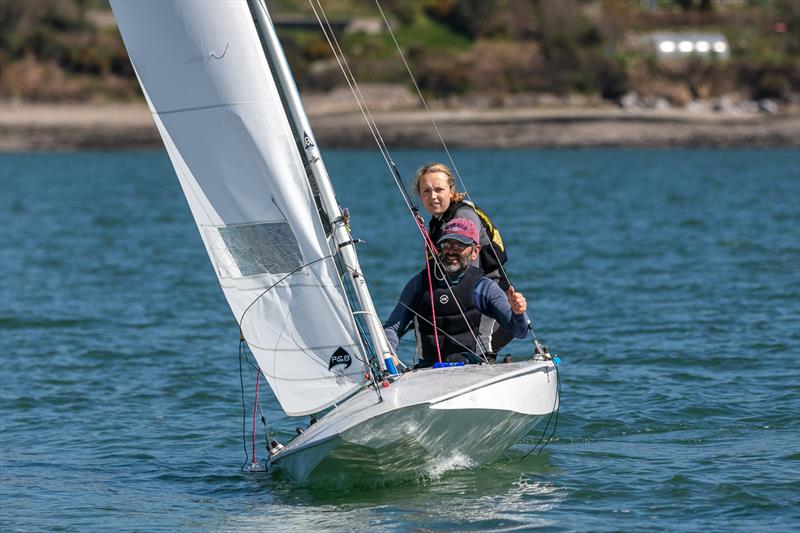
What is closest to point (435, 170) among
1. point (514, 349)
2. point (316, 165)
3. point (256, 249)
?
point (316, 165)

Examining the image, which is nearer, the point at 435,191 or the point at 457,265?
the point at 457,265

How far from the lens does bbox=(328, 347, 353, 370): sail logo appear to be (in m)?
8.48

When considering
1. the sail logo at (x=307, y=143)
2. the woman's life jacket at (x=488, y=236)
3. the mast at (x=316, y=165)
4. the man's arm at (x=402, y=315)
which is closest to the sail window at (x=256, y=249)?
the mast at (x=316, y=165)

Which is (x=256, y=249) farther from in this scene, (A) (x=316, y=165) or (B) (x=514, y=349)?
(B) (x=514, y=349)

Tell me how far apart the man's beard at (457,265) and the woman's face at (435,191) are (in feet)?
1.27

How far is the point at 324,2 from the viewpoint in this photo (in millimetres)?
95250

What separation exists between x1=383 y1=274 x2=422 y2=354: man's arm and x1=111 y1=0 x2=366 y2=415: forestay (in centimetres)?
43

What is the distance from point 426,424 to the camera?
7867mm

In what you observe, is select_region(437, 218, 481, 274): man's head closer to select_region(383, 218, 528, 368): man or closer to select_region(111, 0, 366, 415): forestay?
select_region(383, 218, 528, 368): man

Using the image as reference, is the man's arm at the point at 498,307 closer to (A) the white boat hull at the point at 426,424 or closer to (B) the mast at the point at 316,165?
(A) the white boat hull at the point at 426,424

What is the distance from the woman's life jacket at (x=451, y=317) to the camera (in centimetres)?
866

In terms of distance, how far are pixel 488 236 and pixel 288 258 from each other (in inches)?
59.4

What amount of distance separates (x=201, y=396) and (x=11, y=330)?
4895 mm

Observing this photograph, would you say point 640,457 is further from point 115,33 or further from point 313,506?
point 115,33
